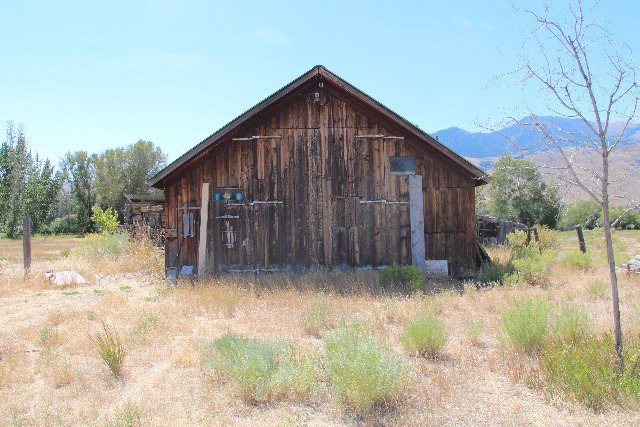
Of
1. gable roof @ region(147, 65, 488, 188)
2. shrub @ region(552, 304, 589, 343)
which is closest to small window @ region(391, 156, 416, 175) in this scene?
gable roof @ region(147, 65, 488, 188)

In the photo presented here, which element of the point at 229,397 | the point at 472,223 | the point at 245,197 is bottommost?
the point at 229,397

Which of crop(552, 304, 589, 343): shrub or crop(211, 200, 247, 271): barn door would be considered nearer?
crop(552, 304, 589, 343): shrub

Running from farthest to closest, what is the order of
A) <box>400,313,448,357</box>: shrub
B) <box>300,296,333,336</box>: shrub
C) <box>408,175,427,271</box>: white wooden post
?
<box>408,175,427,271</box>: white wooden post
<box>300,296,333,336</box>: shrub
<box>400,313,448,357</box>: shrub

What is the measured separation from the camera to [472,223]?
13773mm

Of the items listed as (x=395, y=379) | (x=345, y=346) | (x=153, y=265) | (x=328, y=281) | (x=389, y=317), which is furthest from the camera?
(x=153, y=265)

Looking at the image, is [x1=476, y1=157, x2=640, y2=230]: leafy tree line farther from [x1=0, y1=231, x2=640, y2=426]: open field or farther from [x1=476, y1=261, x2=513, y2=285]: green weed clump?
[x1=0, y1=231, x2=640, y2=426]: open field

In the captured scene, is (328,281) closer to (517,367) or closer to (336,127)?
(336,127)

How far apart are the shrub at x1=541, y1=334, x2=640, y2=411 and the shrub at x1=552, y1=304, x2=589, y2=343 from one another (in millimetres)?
520

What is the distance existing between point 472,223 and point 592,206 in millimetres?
31430

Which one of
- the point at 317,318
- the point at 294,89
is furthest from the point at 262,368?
the point at 294,89

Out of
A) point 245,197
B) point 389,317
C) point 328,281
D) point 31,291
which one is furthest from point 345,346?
point 31,291

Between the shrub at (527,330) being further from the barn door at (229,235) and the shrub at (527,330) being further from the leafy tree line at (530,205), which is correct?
the leafy tree line at (530,205)

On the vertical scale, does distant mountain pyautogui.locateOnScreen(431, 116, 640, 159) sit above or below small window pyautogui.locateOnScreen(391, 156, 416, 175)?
below

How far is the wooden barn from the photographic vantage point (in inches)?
533
